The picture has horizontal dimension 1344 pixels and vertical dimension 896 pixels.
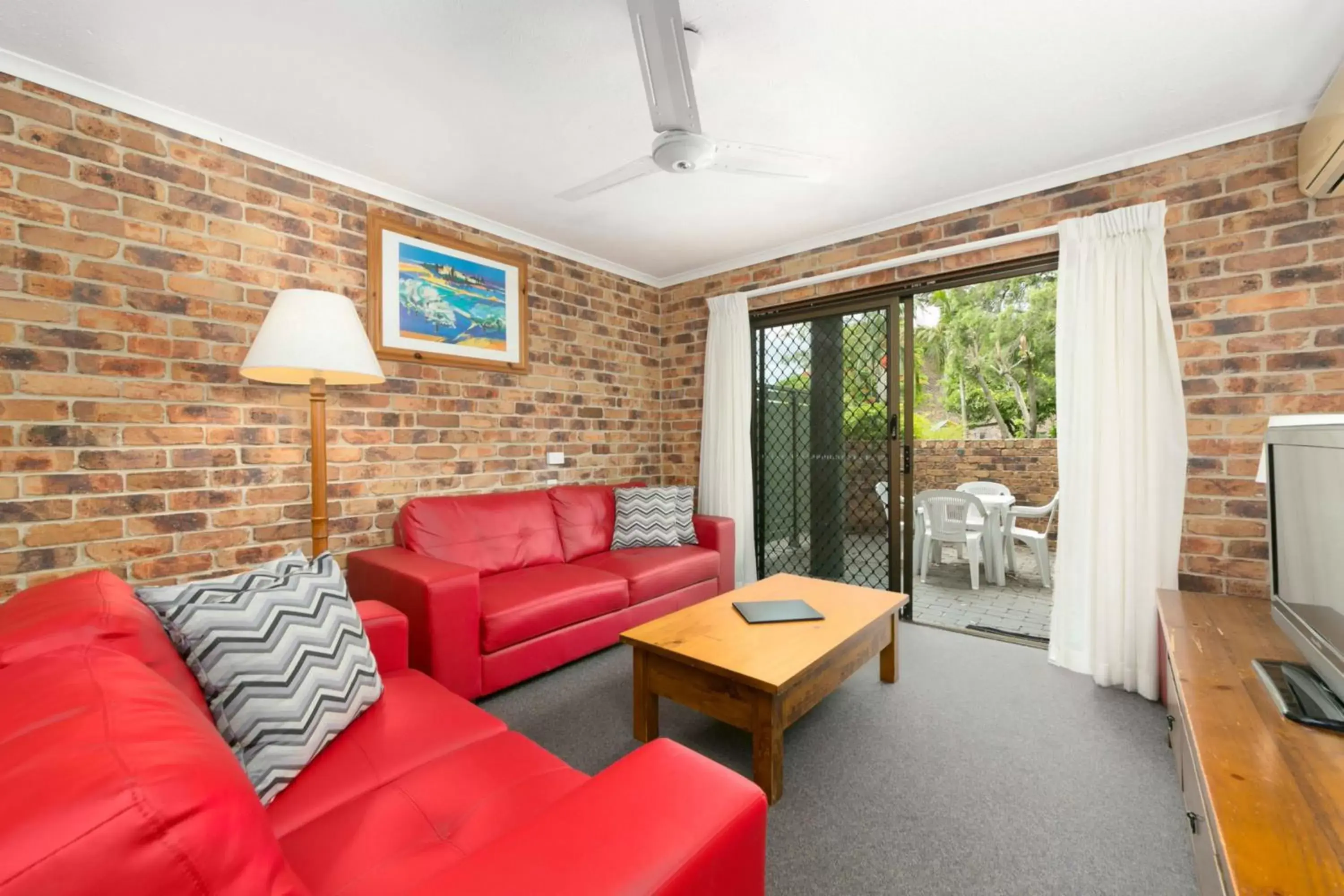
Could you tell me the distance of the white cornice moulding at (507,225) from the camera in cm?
203

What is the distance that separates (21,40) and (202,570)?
192 centimetres

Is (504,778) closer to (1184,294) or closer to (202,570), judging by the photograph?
(202,570)

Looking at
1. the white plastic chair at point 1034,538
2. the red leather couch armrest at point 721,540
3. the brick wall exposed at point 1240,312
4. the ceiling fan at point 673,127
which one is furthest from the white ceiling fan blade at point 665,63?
the white plastic chair at point 1034,538

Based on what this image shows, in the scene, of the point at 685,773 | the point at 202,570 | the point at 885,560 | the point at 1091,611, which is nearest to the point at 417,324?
the point at 202,570

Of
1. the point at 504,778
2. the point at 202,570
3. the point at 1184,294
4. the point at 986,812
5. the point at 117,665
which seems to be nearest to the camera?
the point at 117,665

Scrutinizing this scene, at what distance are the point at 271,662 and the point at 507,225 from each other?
2845 millimetres

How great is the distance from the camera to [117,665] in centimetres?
76

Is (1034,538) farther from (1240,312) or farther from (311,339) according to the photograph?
(311,339)

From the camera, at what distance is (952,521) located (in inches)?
166

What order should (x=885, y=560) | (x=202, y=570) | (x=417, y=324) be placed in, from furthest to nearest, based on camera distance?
(x=885, y=560)
(x=417, y=324)
(x=202, y=570)

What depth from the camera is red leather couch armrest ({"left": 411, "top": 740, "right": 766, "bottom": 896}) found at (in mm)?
708

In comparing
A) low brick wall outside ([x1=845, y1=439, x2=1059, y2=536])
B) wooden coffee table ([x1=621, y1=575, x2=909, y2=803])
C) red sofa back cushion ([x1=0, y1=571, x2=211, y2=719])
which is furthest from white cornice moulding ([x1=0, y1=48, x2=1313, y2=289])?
low brick wall outside ([x1=845, y1=439, x2=1059, y2=536])

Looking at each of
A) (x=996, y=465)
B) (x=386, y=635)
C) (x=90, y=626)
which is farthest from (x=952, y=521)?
(x=90, y=626)

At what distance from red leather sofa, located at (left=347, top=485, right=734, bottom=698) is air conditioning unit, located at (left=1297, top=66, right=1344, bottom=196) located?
117 inches
